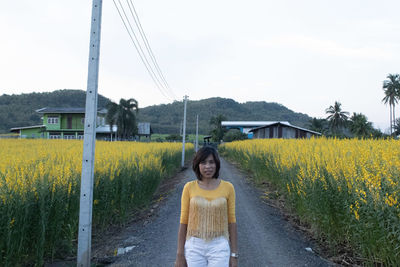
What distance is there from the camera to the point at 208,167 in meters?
2.71

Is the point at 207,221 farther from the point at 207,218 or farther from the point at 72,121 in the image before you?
the point at 72,121

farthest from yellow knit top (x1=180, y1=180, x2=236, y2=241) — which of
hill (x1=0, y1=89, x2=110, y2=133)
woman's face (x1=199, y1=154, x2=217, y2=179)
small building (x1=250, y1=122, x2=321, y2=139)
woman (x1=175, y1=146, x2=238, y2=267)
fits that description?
hill (x1=0, y1=89, x2=110, y2=133)

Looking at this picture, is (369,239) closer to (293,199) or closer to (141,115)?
(293,199)

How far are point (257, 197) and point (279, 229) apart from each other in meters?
3.65

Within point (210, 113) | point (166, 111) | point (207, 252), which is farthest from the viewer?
point (210, 113)

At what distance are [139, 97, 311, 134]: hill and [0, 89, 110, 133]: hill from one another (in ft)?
65.9

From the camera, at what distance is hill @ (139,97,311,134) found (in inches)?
3467

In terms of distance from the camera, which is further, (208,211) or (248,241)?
(248,241)

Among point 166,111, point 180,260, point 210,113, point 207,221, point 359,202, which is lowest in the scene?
point 180,260

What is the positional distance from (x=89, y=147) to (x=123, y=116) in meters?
44.5

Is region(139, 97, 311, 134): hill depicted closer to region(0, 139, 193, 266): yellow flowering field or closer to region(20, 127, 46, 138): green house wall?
region(20, 127, 46, 138): green house wall

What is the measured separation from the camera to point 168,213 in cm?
785

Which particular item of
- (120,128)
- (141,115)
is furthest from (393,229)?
(141,115)

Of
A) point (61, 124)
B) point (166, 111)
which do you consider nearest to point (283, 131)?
point (61, 124)
